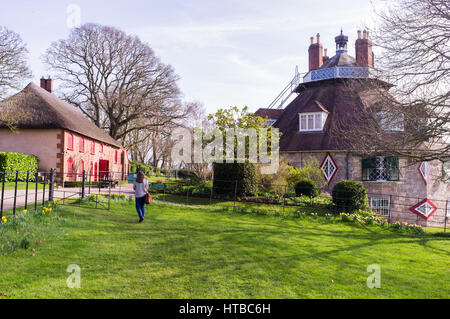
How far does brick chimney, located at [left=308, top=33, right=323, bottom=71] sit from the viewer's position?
2933cm

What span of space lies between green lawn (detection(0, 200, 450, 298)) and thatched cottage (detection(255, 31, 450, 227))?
10045mm

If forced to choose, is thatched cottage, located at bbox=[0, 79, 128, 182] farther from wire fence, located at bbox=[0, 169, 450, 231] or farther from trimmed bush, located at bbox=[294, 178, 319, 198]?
trimmed bush, located at bbox=[294, 178, 319, 198]

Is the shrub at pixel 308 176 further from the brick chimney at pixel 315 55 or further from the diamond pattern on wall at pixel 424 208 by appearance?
the brick chimney at pixel 315 55

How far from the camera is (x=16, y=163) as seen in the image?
797 inches

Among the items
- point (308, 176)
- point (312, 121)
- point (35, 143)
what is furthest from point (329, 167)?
point (35, 143)

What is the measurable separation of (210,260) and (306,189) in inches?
435

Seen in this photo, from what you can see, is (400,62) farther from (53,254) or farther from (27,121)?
(27,121)

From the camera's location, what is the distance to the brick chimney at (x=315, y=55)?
29.3 m

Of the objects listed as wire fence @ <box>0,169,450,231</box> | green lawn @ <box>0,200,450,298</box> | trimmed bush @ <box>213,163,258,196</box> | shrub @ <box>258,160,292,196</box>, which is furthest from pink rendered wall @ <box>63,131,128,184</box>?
green lawn @ <box>0,200,450,298</box>

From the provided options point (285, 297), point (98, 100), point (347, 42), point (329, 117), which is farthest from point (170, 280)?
point (98, 100)

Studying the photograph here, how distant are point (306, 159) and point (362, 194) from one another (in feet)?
24.1

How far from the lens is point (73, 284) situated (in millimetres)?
5328

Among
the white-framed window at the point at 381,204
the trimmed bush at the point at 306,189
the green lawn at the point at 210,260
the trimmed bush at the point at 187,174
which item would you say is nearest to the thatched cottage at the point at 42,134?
the trimmed bush at the point at 187,174
